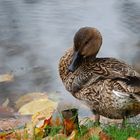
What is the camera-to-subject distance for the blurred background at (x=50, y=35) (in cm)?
A: 808

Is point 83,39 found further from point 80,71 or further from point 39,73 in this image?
point 39,73

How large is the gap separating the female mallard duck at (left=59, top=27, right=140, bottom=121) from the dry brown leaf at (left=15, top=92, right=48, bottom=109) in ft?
3.25

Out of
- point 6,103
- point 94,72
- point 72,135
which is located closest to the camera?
point 72,135

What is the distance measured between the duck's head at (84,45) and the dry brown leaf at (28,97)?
1.26 metres

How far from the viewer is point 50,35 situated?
9.77 metres

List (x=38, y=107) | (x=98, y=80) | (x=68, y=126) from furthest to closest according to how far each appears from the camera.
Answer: (x=38, y=107) → (x=98, y=80) → (x=68, y=126)

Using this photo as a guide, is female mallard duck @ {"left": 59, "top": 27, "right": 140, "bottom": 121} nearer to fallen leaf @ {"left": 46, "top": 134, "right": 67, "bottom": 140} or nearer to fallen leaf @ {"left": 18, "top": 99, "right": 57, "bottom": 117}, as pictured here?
fallen leaf @ {"left": 18, "top": 99, "right": 57, "bottom": 117}

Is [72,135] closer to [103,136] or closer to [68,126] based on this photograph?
[68,126]

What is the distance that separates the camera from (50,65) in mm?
8570

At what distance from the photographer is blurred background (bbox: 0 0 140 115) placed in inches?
318

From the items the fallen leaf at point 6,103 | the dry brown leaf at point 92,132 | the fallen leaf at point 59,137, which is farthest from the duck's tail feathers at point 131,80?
the fallen leaf at point 6,103

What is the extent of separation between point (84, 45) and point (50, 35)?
11.6ft

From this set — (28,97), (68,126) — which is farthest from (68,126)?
(28,97)

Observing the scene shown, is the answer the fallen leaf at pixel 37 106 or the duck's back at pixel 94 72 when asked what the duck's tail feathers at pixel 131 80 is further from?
the fallen leaf at pixel 37 106
